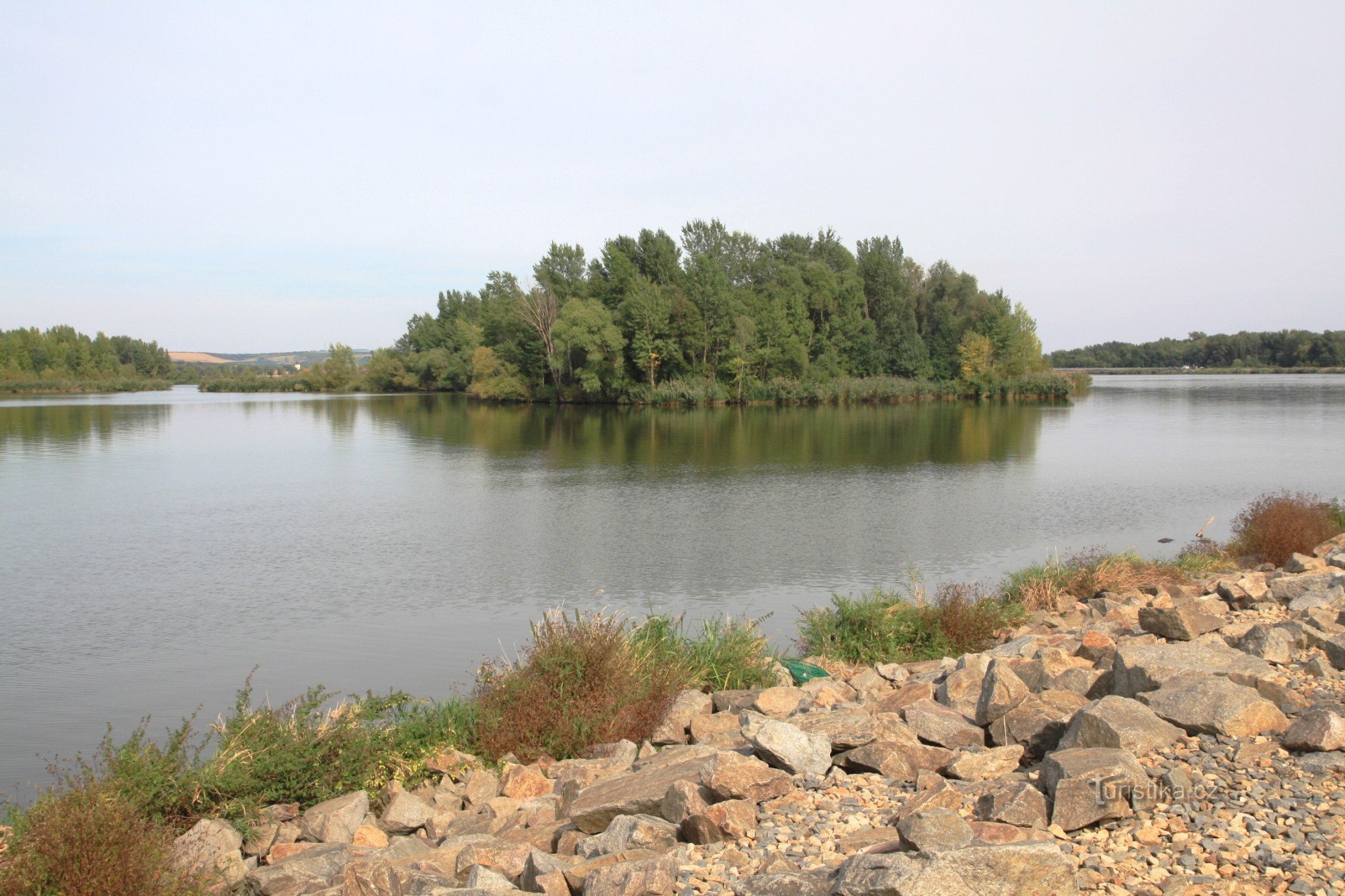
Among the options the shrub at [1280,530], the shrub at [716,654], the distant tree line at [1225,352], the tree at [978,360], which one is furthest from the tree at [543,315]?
the distant tree line at [1225,352]

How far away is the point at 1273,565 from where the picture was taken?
1414 centimetres

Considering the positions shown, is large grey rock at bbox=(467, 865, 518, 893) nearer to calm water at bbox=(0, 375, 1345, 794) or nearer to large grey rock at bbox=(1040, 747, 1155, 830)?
large grey rock at bbox=(1040, 747, 1155, 830)

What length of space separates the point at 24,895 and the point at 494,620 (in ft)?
28.0

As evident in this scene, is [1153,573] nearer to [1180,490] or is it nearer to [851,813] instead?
[851,813]

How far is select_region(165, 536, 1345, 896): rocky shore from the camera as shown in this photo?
3953 mm

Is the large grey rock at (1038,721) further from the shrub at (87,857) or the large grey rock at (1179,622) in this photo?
the shrub at (87,857)

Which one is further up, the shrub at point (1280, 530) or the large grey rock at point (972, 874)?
the large grey rock at point (972, 874)

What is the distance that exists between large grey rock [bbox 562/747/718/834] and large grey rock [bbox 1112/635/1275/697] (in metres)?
3.04

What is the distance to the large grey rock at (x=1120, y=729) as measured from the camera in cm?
499

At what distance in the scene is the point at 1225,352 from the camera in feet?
535

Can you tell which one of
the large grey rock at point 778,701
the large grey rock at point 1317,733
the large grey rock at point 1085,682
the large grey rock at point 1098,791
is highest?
the large grey rock at point 1317,733

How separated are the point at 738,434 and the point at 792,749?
38658mm

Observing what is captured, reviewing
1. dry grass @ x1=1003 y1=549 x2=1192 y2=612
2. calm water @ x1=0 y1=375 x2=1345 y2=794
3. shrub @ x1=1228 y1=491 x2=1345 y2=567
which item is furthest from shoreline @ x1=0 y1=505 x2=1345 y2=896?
shrub @ x1=1228 y1=491 x2=1345 y2=567

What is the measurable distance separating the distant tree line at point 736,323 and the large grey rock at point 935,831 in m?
64.0
